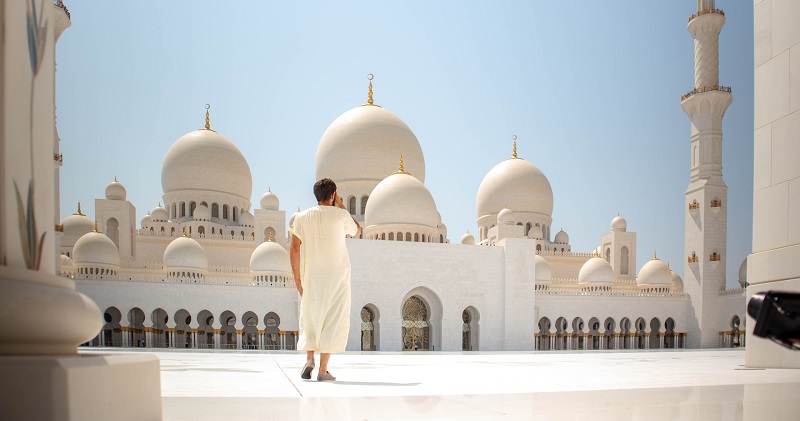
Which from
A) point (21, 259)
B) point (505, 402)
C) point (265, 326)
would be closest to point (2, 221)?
point (21, 259)

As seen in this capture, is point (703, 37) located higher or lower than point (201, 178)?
higher

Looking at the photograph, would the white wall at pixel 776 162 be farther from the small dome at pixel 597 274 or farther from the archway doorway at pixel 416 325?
the small dome at pixel 597 274

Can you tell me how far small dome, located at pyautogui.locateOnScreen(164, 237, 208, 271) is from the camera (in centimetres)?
2533

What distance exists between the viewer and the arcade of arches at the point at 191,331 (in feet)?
75.8

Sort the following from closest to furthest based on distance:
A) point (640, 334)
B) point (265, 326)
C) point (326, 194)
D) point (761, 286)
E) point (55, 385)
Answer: point (55, 385), point (326, 194), point (761, 286), point (265, 326), point (640, 334)

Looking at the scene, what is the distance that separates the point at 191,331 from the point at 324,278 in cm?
2118

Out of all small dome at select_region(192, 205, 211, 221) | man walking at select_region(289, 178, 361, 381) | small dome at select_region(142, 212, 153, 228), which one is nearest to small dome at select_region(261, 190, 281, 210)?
small dome at select_region(192, 205, 211, 221)

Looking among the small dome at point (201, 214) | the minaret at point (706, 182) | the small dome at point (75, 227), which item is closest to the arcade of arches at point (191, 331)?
the small dome at point (75, 227)

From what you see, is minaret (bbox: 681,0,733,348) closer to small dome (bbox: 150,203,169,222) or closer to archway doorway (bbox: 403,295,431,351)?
archway doorway (bbox: 403,295,431,351)

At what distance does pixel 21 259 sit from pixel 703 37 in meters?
28.4

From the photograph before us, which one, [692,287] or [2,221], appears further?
[692,287]

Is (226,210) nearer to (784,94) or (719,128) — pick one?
(719,128)

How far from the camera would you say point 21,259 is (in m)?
1.55

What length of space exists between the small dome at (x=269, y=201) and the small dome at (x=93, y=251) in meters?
8.15
